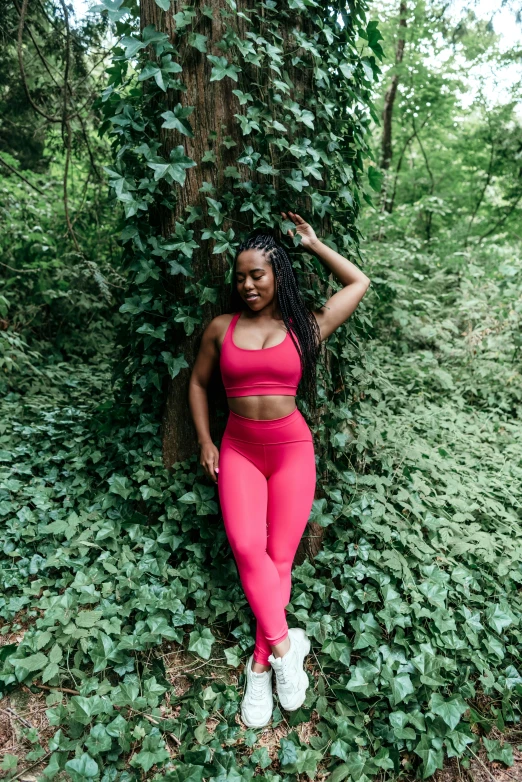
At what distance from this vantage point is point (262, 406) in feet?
7.88

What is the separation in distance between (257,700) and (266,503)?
85 cm

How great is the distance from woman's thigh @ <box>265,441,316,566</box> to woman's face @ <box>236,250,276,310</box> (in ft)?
2.39

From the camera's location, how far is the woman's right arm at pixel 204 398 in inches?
99.3

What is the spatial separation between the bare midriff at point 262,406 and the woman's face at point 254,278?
0.44 meters

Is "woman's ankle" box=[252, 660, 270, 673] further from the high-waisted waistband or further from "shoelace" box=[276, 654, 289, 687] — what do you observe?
the high-waisted waistband

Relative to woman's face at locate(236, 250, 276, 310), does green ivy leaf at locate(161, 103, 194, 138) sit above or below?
above

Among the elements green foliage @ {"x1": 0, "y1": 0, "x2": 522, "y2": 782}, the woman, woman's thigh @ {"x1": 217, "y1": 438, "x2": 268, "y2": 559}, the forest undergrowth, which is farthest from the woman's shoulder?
the forest undergrowth

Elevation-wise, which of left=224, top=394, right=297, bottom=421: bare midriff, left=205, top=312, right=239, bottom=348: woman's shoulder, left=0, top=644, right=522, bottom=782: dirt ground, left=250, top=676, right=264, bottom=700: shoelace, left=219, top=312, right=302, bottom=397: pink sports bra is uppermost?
left=205, top=312, right=239, bottom=348: woman's shoulder

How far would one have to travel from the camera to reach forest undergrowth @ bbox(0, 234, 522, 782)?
205cm

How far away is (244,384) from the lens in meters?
2.41

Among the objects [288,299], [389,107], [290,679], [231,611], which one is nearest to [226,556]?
[231,611]

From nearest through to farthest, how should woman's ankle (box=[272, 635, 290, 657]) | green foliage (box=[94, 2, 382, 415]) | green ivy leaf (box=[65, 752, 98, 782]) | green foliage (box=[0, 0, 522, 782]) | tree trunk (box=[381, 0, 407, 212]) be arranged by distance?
1. green ivy leaf (box=[65, 752, 98, 782])
2. green foliage (box=[0, 0, 522, 782])
3. woman's ankle (box=[272, 635, 290, 657])
4. green foliage (box=[94, 2, 382, 415])
5. tree trunk (box=[381, 0, 407, 212])

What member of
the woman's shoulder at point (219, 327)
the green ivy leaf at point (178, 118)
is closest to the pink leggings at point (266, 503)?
the woman's shoulder at point (219, 327)

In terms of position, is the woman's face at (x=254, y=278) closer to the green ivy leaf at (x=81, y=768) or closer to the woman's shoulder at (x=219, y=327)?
the woman's shoulder at (x=219, y=327)
